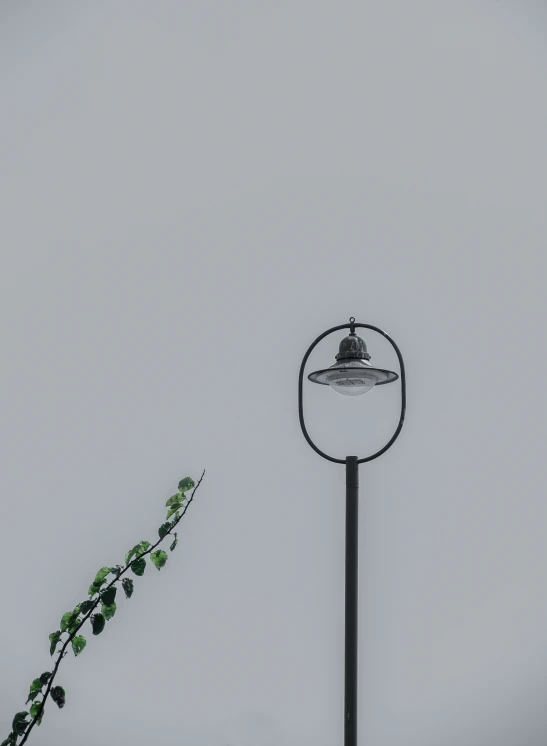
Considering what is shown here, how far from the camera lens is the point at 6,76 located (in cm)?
343

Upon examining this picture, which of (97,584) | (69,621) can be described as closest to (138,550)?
(97,584)

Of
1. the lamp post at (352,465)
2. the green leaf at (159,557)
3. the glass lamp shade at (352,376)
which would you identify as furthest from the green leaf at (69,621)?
the glass lamp shade at (352,376)

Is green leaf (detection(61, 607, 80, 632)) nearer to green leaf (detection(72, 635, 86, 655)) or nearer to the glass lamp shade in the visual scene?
green leaf (detection(72, 635, 86, 655))

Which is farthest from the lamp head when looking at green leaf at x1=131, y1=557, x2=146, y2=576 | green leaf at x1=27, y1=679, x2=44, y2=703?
green leaf at x1=27, y1=679, x2=44, y2=703

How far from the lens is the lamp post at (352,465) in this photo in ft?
5.94

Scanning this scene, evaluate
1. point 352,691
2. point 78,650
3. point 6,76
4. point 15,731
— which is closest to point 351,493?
point 352,691

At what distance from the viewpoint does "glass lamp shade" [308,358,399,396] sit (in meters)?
1.91

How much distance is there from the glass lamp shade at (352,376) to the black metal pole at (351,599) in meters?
0.22

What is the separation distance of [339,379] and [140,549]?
2.60 feet

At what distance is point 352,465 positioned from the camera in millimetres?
1934

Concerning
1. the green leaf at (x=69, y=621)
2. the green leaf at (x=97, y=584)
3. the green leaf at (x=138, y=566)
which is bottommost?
the green leaf at (x=69, y=621)

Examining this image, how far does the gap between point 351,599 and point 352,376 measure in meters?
0.67

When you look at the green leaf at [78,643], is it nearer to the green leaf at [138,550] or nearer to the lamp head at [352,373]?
the green leaf at [138,550]

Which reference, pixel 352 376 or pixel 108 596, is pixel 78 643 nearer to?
pixel 108 596
